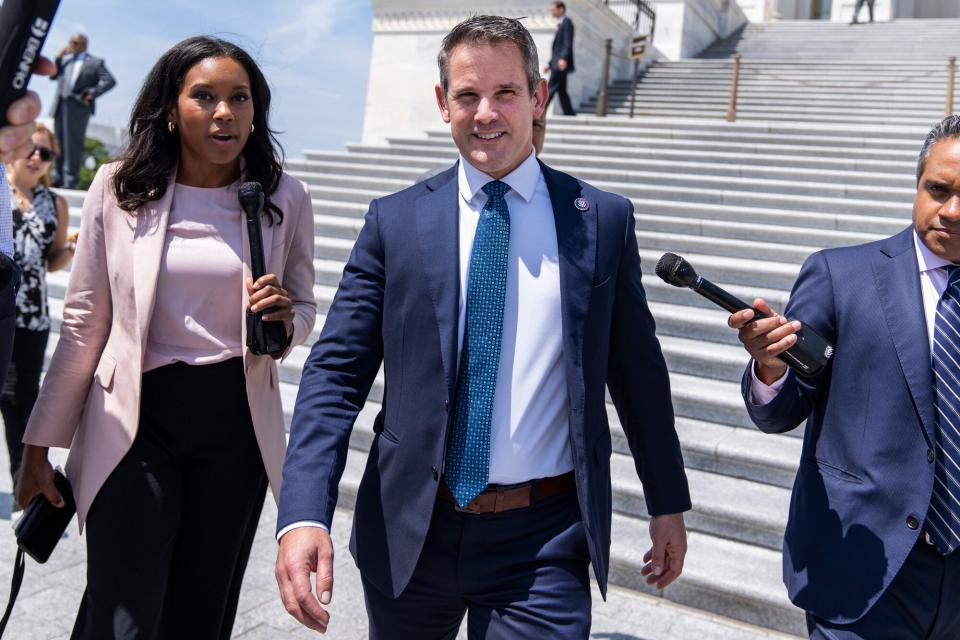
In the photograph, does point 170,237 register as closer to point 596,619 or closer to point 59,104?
point 596,619

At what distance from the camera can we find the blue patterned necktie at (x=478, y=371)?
213 centimetres

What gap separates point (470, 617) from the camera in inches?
87.4

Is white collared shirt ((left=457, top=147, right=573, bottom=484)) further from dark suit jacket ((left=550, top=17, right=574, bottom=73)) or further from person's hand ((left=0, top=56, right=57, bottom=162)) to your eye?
dark suit jacket ((left=550, top=17, right=574, bottom=73))

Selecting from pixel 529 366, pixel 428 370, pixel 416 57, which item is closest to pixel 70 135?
pixel 416 57

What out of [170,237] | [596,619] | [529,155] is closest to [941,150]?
[529,155]

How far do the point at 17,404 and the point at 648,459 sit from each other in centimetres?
372

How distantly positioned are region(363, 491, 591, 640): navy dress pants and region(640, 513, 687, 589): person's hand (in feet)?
0.72

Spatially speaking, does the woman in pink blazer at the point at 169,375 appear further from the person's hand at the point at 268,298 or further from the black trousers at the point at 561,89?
the black trousers at the point at 561,89

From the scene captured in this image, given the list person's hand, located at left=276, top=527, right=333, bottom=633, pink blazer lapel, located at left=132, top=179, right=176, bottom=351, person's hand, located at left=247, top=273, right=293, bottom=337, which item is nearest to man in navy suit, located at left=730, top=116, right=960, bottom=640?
person's hand, located at left=276, top=527, right=333, bottom=633

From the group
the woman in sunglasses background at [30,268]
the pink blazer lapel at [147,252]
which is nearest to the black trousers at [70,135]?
the woman in sunglasses background at [30,268]

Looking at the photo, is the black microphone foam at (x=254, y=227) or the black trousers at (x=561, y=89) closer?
the black microphone foam at (x=254, y=227)

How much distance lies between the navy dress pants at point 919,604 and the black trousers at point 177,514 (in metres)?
1.75

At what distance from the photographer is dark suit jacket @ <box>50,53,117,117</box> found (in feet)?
37.8

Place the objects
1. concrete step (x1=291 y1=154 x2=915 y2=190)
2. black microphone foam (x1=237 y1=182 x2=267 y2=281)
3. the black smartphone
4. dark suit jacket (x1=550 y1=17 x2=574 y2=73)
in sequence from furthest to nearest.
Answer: dark suit jacket (x1=550 y1=17 x2=574 y2=73)
concrete step (x1=291 y1=154 x2=915 y2=190)
black microphone foam (x1=237 y1=182 x2=267 y2=281)
the black smartphone
